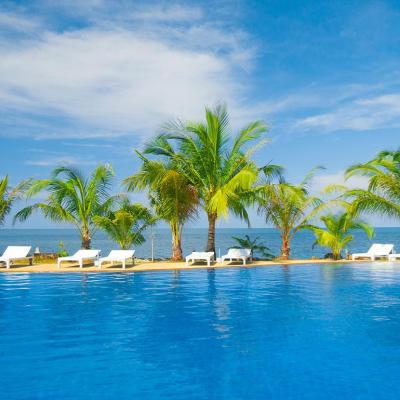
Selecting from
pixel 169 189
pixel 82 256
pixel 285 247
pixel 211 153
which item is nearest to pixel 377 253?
pixel 285 247

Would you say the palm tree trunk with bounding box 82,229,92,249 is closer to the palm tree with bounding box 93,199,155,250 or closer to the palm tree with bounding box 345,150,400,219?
the palm tree with bounding box 93,199,155,250

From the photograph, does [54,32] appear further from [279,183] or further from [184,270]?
[279,183]

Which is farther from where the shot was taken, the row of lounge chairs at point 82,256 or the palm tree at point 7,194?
the palm tree at point 7,194

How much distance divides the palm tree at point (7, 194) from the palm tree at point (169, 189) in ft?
16.9

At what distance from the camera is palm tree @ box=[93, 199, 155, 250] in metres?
18.9

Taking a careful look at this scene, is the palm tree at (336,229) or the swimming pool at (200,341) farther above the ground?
the palm tree at (336,229)

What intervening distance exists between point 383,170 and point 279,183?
4.36m

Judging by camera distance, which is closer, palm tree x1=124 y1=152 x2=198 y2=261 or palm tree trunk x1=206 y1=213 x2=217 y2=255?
palm tree x1=124 y1=152 x2=198 y2=261

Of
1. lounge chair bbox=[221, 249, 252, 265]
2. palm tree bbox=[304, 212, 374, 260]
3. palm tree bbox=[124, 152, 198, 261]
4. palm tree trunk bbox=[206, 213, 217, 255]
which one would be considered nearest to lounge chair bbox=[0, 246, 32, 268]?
palm tree bbox=[124, 152, 198, 261]

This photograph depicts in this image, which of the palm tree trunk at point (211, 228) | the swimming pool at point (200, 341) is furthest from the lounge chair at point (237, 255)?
the swimming pool at point (200, 341)

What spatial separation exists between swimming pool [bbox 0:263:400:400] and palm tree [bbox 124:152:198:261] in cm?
638

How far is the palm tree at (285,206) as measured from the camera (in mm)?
18750

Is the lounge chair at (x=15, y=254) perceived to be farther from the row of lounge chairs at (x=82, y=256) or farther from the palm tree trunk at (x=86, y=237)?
the palm tree trunk at (x=86, y=237)

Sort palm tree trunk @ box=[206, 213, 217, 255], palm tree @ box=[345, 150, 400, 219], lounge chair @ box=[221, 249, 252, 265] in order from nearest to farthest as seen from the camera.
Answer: lounge chair @ box=[221, 249, 252, 265], palm tree @ box=[345, 150, 400, 219], palm tree trunk @ box=[206, 213, 217, 255]
